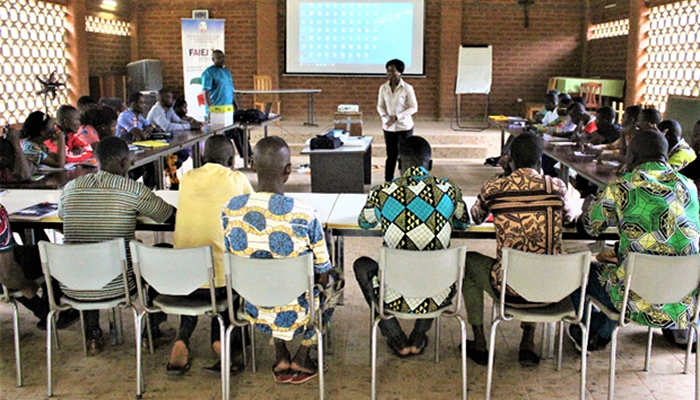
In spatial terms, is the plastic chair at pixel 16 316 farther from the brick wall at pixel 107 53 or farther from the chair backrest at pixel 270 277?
the brick wall at pixel 107 53

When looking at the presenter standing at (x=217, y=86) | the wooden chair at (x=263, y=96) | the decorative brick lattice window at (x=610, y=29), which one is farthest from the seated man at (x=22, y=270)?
the decorative brick lattice window at (x=610, y=29)

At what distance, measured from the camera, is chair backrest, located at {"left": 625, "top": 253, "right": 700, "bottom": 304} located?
8.00 feet

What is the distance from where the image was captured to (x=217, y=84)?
7.34 meters

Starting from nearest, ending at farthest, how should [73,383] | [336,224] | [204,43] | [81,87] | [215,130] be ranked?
[73,383] → [336,224] → [215,130] → [81,87] → [204,43]

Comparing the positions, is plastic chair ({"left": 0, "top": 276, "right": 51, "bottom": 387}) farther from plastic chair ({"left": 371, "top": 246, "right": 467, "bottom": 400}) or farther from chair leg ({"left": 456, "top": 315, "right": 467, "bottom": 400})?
chair leg ({"left": 456, "top": 315, "right": 467, "bottom": 400})

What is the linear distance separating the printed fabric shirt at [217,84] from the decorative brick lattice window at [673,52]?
5676mm

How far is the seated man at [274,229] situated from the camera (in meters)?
2.54

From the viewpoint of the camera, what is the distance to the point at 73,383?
2.81m

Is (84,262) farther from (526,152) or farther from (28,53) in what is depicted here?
(28,53)

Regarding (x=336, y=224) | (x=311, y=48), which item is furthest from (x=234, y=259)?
(x=311, y=48)

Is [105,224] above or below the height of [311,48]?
below

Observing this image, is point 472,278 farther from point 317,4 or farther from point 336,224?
point 317,4

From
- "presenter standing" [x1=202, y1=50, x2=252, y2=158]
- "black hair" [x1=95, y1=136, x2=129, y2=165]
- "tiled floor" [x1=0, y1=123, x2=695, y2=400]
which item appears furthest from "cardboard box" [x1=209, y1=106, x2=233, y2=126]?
"black hair" [x1=95, y1=136, x2=129, y2=165]

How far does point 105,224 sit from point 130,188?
0.64 ft
